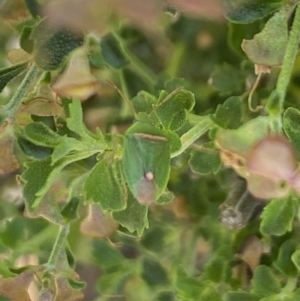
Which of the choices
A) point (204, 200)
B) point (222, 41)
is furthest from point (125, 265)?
point (222, 41)

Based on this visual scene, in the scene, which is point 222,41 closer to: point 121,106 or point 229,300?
point 121,106

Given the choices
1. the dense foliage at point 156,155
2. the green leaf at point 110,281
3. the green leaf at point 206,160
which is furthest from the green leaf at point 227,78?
the green leaf at point 110,281

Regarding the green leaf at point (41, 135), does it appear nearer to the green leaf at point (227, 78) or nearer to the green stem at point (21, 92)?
the green stem at point (21, 92)

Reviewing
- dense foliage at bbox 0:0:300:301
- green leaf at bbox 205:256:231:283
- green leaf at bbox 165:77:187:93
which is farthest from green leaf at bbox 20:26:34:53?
green leaf at bbox 205:256:231:283

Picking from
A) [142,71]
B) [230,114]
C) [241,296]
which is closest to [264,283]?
[241,296]

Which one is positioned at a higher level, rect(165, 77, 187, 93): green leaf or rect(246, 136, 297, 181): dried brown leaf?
rect(246, 136, 297, 181): dried brown leaf

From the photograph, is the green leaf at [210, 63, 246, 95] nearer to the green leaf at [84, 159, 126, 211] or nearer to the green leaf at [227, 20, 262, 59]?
the green leaf at [227, 20, 262, 59]

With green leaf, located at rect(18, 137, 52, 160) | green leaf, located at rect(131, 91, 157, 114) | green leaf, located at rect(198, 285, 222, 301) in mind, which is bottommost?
green leaf, located at rect(198, 285, 222, 301)
